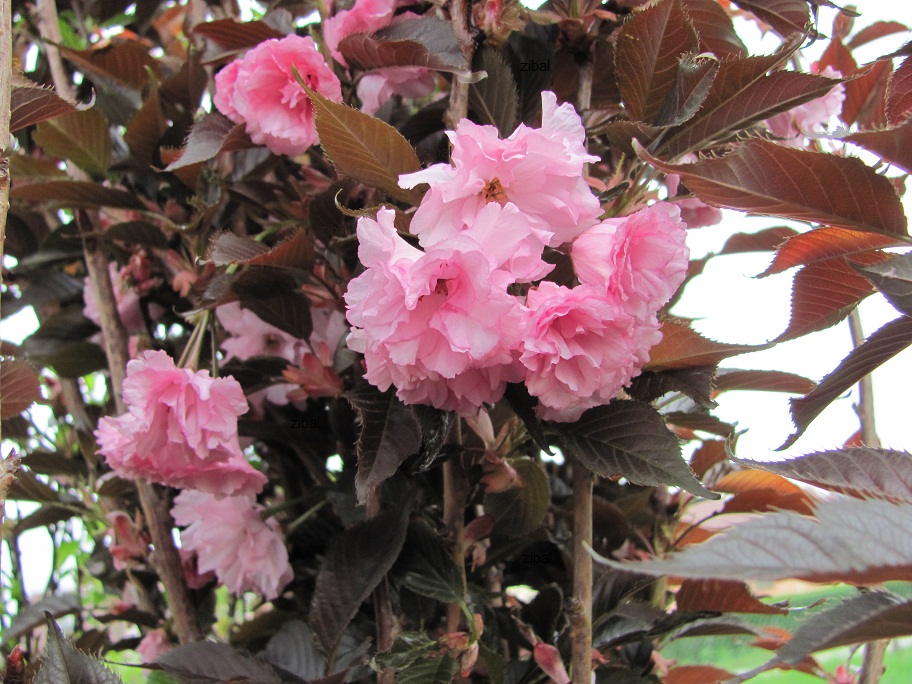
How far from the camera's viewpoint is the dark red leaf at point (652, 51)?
0.64 meters

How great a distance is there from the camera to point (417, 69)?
75 cm

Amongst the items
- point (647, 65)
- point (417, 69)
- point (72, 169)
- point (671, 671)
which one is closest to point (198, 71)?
point (72, 169)

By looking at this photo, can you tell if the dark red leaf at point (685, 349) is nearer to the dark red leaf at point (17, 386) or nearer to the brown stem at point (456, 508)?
the brown stem at point (456, 508)

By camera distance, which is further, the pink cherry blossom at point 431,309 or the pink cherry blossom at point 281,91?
the pink cherry blossom at point 281,91

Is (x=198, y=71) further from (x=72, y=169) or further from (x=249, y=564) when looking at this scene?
(x=249, y=564)

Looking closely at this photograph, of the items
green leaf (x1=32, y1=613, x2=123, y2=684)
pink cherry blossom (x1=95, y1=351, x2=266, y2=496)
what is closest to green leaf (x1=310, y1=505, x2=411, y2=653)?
pink cherry blossom (x1=95, y1=351, x2=266, y2=496)

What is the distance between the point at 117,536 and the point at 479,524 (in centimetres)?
49

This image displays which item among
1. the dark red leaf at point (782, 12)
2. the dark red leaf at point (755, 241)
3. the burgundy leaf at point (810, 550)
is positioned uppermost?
the dark red leaf at point (782, 12)

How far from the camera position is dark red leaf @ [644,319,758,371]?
1.94ft

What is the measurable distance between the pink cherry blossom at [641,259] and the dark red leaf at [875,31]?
0.77 m

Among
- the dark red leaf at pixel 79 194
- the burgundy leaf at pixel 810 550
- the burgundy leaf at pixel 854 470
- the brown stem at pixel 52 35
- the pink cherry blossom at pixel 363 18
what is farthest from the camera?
the brown stem at pixel 52 35

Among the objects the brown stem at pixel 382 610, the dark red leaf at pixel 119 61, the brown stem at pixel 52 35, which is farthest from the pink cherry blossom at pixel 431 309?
the brown stem at pixel 52 35

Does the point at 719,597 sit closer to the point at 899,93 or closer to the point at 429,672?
the point at 429,672

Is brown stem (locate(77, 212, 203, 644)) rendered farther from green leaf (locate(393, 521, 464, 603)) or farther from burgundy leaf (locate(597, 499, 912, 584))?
burgundy leaf (locate(597, 499, 912, 584))
